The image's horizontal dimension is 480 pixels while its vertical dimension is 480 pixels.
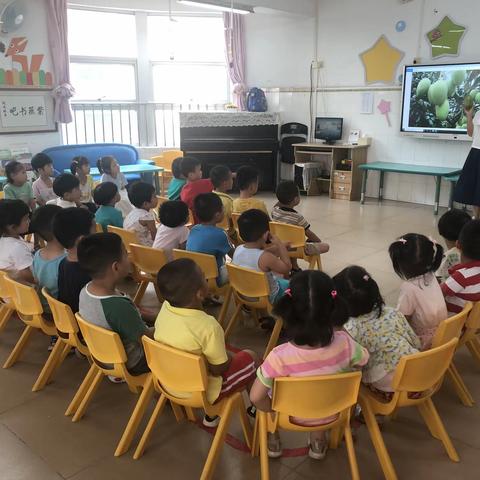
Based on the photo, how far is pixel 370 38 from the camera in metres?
7.16

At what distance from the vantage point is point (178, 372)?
1742 mm

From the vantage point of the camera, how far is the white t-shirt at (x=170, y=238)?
3309 millimetres

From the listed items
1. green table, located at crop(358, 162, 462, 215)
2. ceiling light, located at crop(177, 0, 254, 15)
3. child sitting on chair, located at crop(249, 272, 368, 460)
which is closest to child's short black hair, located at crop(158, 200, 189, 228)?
child sitting on chair, located at crop(249, 272, 368, 460)

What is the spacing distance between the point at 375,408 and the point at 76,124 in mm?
7270

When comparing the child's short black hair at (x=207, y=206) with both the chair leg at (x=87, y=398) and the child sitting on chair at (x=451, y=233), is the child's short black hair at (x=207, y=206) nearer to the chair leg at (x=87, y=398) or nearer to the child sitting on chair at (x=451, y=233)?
the chair leg at (x=87, y=398)

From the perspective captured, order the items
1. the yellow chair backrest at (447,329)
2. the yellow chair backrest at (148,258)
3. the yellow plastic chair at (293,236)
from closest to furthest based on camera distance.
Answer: the yellow chair backrest at (447,329) < the yellow chair backrest at (148,258) < the yellow plastic chair at (293,236)

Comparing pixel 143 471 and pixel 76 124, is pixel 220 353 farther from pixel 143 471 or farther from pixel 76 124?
pixel 76 124

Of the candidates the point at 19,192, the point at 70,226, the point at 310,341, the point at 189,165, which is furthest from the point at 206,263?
the point at 19,192

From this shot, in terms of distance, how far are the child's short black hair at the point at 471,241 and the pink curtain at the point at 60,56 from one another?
6378mm

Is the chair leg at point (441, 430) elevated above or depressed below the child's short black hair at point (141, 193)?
below

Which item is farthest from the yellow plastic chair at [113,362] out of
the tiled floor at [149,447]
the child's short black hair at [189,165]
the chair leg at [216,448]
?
the child's short black hair at [189,165]

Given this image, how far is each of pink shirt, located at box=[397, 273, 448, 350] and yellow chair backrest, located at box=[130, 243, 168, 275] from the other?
1.44m

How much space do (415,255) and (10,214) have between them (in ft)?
7.52

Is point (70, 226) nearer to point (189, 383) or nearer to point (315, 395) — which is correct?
point (189, 383)
